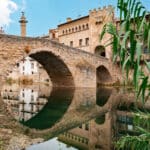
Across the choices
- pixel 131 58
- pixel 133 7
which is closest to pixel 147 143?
pixel 131 58

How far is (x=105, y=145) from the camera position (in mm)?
8023

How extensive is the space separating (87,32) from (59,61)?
13.7 metres

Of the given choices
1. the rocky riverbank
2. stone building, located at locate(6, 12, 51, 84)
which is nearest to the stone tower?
stone building, located at locate(6, 12, 51, 84)

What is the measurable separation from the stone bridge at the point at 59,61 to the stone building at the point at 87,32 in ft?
10.5

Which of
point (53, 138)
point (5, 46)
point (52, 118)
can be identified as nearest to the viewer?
point (53, 138)

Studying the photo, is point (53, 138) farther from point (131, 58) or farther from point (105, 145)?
point (131, 58)

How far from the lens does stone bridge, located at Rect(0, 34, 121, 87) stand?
Answer: 23.0 metres

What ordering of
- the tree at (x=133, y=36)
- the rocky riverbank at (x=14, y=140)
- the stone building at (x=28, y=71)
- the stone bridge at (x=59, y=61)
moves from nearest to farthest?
1. the tree at (x=133, y=36)
2. the rocky riverbank at (x=14, y=140)
3. the stone bridge at (x=59, y=61)
4. the stone building at (x=28, y=71)

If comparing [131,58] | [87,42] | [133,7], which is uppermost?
[87,42]

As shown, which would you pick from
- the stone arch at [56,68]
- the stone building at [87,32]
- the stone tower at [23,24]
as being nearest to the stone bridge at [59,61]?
the stone arch at [56,68]

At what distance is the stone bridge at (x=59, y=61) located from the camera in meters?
23.0

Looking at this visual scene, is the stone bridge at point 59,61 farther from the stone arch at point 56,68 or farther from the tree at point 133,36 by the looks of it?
the tree at point 133,36

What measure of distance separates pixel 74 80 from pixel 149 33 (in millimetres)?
27672

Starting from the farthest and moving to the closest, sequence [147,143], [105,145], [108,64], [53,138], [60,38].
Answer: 1. [60,38]
2. [108,64]
3. [53,138]
4. [105,145]
5. [147,143]
